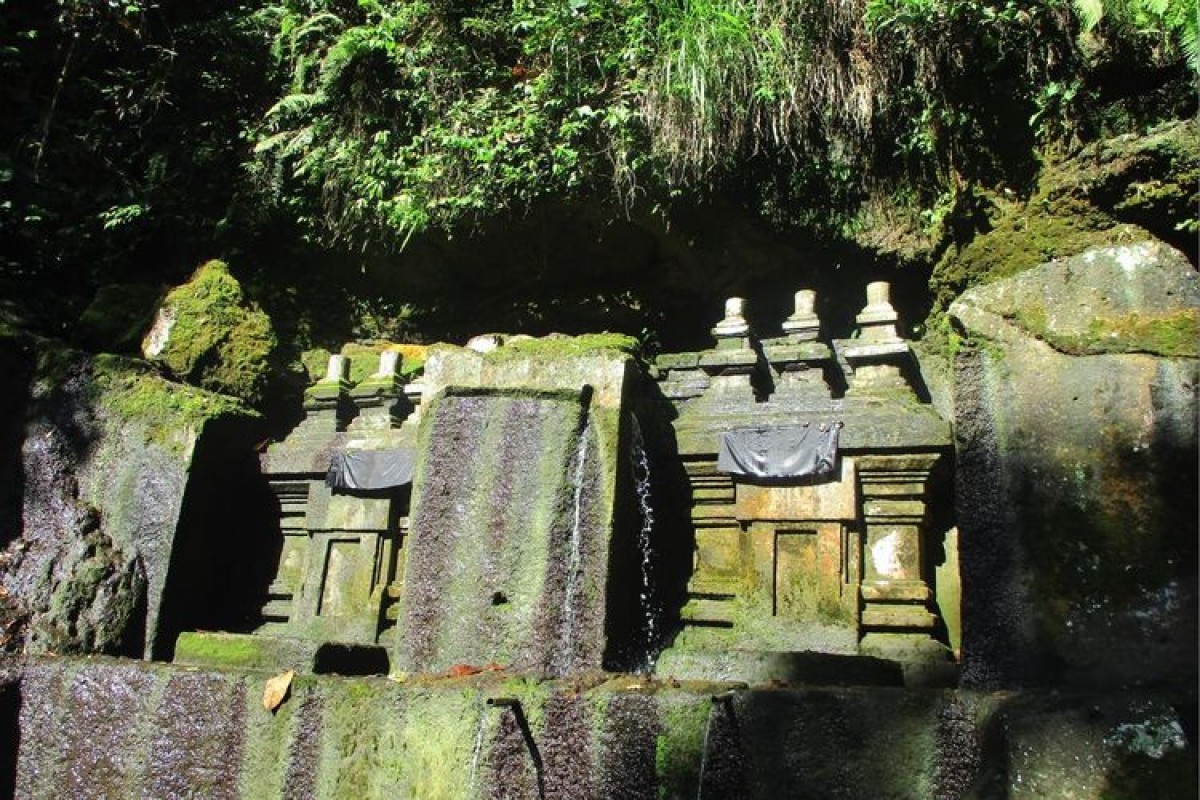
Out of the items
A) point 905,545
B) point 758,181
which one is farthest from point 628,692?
point 758,181

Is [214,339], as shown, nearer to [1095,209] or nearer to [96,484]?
[96,484]

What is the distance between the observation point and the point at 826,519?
19.0 ft

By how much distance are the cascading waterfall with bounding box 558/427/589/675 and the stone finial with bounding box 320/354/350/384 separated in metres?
3.13

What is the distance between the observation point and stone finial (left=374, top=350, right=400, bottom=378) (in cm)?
751

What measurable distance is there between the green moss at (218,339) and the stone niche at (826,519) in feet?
10.9

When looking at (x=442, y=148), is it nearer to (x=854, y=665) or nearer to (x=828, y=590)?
(x=828, y=590)

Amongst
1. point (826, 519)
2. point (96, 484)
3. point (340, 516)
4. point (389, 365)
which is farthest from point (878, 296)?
point (96, 484)

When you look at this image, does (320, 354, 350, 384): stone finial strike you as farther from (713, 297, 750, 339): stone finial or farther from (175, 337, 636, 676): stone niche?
(713, 297, 750, 339): stone finial

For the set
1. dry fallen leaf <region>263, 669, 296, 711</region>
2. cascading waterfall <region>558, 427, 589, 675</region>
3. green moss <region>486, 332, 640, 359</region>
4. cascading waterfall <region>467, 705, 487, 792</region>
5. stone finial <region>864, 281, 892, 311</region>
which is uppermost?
stone finial <region>864, 281, 892, 311</region>

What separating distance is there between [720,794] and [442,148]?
636cm

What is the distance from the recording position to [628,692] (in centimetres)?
354

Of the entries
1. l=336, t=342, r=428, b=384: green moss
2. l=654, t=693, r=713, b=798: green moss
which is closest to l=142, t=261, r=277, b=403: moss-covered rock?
l=336, t=342, r=428, b=384: green moss

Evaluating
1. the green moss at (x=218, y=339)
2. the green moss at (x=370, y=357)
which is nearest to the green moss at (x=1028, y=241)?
the green moss at (x=370, y=357)

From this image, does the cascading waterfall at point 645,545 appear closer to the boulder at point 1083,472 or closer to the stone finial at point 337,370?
the boulder at point 1083,472
